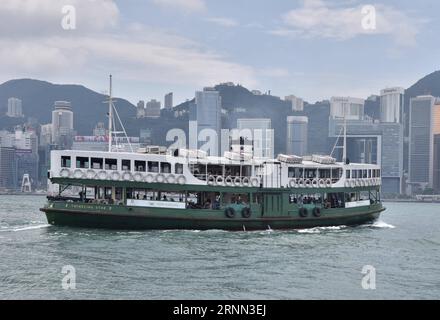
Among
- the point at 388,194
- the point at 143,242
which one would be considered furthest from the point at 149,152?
the point at 388,194

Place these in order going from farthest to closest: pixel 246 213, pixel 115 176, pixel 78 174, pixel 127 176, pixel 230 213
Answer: pixel 246 213 → pixel 230 213 → pixel 127 176 → pixel 115 176 → pixel 78 174

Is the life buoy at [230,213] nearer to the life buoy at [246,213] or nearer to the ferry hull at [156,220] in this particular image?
the ferry hull at [156,220]

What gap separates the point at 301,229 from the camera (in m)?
33.2

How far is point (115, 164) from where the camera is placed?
99.9ft

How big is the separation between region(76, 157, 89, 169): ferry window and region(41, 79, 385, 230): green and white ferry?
0.6 inches

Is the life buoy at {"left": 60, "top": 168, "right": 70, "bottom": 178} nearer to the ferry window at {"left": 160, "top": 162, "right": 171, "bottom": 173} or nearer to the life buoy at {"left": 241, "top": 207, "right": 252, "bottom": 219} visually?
the ferry window at {"left": 160, "top": 162, "right": 171, "bottom": 173}

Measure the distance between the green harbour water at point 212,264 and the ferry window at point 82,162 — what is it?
3387mm

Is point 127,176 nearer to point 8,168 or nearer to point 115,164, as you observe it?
point 115,164

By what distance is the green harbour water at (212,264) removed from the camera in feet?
58.0

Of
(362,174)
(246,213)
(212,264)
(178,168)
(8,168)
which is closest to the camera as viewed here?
(212,264)

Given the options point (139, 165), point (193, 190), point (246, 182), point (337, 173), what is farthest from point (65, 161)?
point (337, 173)

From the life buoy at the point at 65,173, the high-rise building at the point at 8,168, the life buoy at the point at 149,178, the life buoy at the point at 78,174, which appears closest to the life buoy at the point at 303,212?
the life buoy at the point at 149,178

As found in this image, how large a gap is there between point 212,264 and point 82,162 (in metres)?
11.6
